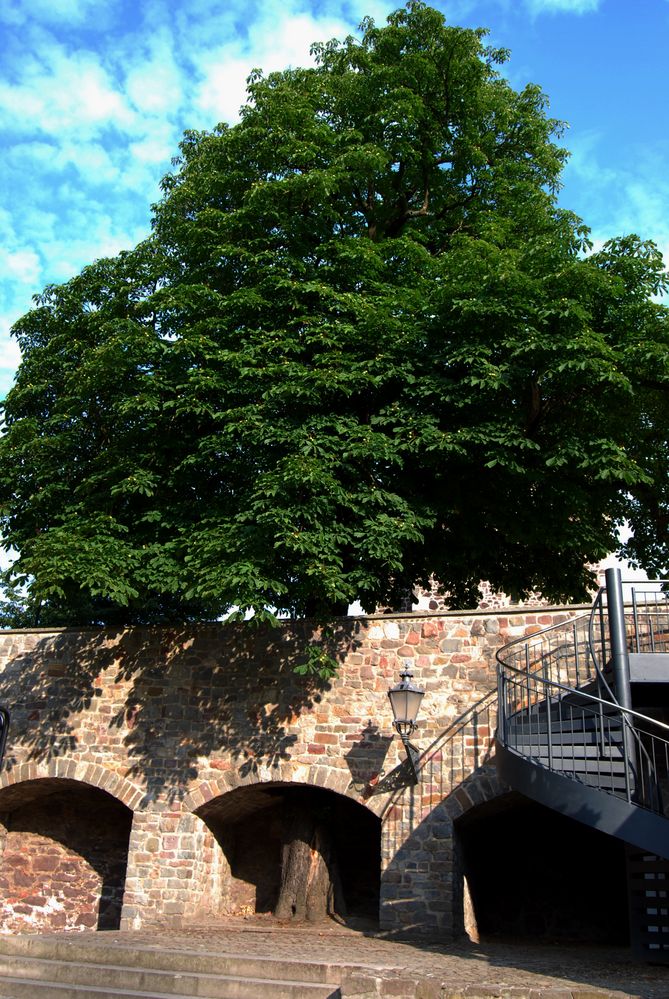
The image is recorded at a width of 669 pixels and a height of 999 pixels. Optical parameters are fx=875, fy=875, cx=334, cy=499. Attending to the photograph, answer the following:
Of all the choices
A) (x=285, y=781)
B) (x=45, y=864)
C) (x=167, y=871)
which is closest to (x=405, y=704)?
(x=285, y=781)

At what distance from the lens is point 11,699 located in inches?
503

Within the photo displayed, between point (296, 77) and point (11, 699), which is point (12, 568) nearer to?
point (11, 699)

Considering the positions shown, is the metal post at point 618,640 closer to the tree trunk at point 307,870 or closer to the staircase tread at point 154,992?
the staircase tread at point 154,992

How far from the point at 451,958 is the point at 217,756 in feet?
13.7

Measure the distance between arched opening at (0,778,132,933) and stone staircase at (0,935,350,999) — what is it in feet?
11.9

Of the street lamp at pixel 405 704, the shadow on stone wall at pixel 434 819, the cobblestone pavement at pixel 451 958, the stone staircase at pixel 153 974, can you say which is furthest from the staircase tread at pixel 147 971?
the street lamp at pixel 405 704

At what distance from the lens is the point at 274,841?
12250 mm

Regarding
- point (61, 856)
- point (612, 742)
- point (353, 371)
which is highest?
point (353, 371)

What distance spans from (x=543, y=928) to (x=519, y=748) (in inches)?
167

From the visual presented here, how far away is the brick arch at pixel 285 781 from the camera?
414 inches

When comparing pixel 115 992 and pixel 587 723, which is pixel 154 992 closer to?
pixel 115 992

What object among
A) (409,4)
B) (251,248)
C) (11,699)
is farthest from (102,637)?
(409,4)

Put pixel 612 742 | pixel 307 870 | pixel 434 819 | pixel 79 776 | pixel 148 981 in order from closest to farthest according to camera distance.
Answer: pixel 612 742, pixel 148 981, pixel 434 819, pixel 307 870, pixel 79 776

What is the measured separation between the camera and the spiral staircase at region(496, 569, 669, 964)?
6.96m
